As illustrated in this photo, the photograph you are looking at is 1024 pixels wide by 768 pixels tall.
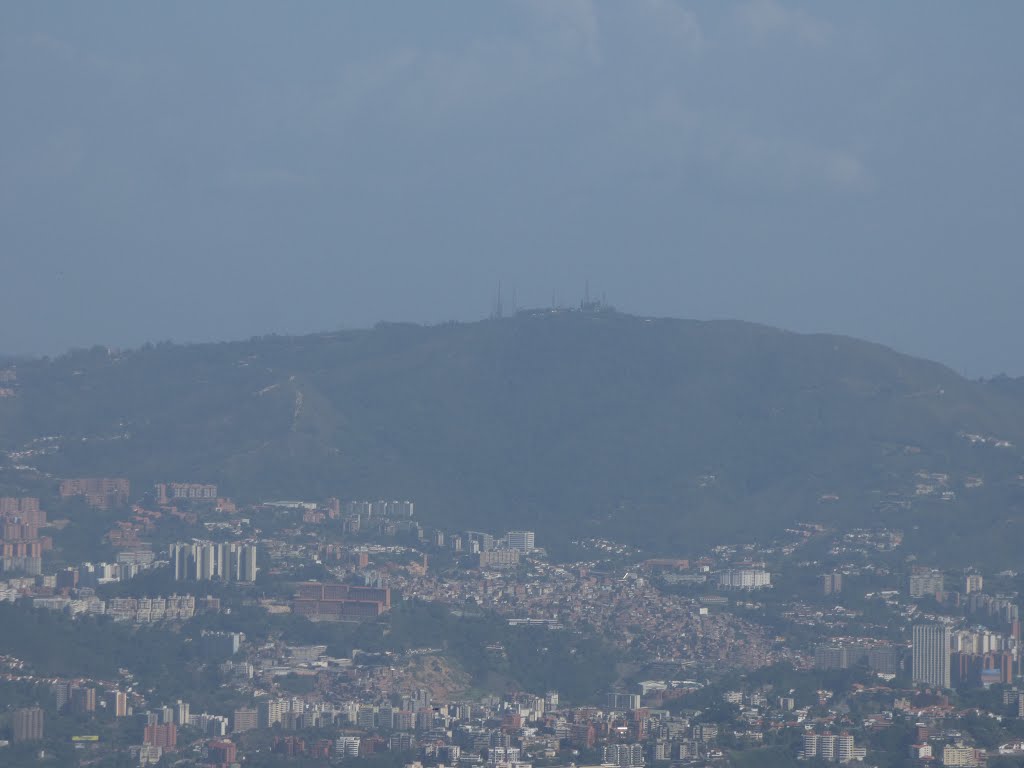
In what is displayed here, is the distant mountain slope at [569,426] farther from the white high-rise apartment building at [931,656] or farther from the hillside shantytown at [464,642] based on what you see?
the white high-rise apartment building at [931,656]

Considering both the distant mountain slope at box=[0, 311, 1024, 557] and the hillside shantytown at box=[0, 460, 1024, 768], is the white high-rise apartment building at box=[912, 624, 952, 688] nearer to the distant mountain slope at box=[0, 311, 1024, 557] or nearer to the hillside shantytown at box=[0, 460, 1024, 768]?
the hillside shantytown at box=[0, 460, 1024, 768]

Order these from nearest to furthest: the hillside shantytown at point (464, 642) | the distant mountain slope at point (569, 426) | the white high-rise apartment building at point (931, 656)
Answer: the hillside shantytown at point (464, 642), the white high-rise apartment building at point (931, 656), the distant mountain slope at point (569, 426)

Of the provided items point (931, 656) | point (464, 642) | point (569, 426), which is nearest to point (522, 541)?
point (569, 426)

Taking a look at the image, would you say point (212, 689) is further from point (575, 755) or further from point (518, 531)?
point (518, 531)

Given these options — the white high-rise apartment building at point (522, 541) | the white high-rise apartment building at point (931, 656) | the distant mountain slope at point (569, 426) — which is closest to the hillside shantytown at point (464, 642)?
the white high-rise apartment building at point (931, 656)

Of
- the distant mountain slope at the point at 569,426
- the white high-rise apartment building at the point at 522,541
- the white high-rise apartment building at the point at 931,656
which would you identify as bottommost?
the white high-rise apartment building at the point at 931,656

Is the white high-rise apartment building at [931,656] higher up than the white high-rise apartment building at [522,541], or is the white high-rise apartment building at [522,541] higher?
the white high-rise apartment building at [522,541]

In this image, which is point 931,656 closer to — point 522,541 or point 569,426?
point 522,541

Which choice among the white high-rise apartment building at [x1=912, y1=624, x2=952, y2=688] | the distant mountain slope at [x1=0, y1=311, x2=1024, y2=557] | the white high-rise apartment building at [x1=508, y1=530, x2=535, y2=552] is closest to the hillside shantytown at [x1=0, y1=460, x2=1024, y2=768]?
the white high-rise apartment building at [x1=912, y1=624, x2=952, y2=688]
